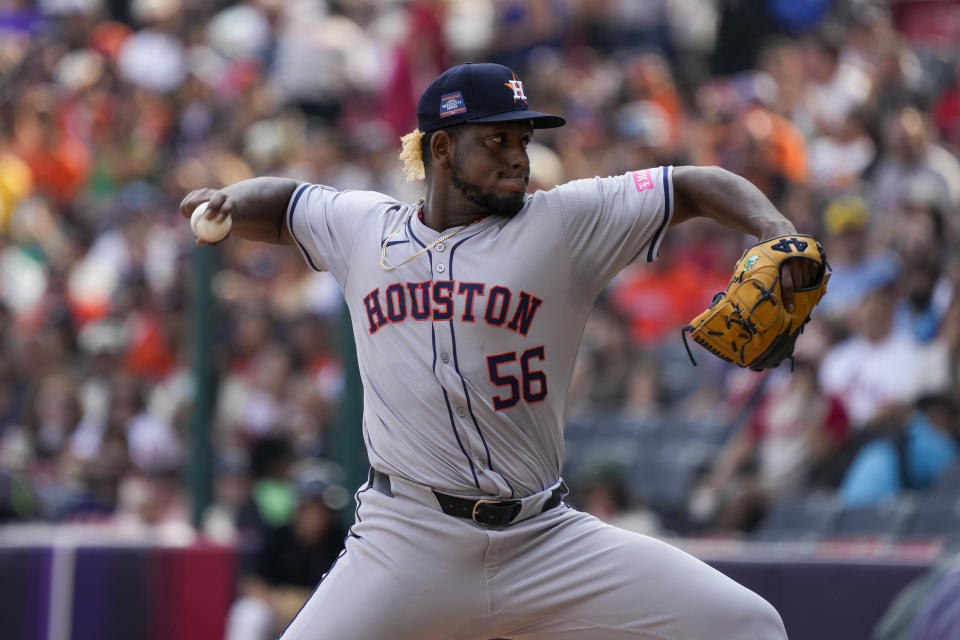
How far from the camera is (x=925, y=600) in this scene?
5.49 metres

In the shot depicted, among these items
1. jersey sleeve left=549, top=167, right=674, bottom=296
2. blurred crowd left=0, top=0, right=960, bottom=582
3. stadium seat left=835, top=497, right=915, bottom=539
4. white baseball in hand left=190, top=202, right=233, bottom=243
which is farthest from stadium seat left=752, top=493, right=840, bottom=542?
white baseball in hand left=190, top=202, right=233, bottom=243

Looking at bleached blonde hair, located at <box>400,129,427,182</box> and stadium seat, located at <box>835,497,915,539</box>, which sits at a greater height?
bleached blonde hair, located at <box>400,129,427,182</box>

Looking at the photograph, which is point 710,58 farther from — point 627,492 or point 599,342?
point 627,492

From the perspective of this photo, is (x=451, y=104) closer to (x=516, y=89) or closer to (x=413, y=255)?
(x=516, y=89)

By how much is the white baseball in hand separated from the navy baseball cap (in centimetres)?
63

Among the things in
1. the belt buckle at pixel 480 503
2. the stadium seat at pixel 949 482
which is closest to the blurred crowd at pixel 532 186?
the stadium seat at pixel 949 482

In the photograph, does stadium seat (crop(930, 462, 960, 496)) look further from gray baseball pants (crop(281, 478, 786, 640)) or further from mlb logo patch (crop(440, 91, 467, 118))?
mlb logo patch (crop(440, 91, 467, 118))

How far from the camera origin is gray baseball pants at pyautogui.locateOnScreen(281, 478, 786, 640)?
4.18 meters

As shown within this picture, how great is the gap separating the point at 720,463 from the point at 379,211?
4.30 metres

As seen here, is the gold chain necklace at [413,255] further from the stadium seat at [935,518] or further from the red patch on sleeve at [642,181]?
the stadium seat at [935,518]

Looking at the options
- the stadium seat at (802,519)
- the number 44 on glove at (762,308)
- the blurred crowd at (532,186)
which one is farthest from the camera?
the blurred crowd at (532,186)

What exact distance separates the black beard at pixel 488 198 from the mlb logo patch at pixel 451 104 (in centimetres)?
14

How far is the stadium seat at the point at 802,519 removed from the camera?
7.40 meters

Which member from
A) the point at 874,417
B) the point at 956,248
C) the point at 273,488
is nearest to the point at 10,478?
the point at 273,488
